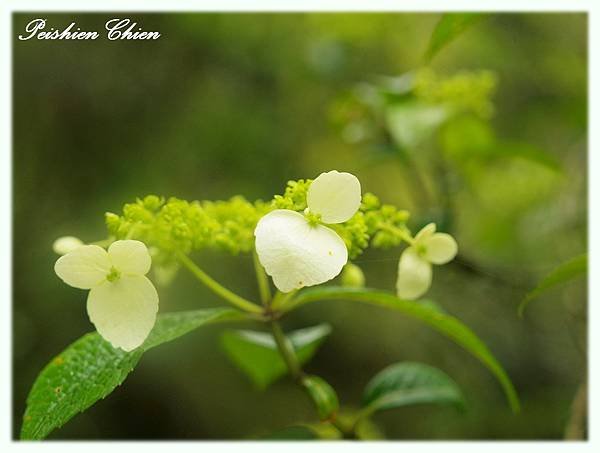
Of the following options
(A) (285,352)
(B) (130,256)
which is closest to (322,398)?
(A) (285,352)

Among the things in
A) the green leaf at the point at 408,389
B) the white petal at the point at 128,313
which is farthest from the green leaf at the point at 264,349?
the white petal at the point at 128,313

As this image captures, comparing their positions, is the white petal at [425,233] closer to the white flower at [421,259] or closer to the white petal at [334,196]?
the white flower at [421,259]

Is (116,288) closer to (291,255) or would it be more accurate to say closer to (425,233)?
(291,255)

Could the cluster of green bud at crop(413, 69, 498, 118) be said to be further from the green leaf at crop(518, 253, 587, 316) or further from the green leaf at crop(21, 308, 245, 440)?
the green leaf at crop(21, 308, 245, 440)

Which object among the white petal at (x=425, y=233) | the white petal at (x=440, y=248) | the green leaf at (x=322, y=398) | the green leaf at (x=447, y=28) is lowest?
the green leaf at (x=322, y=398)
